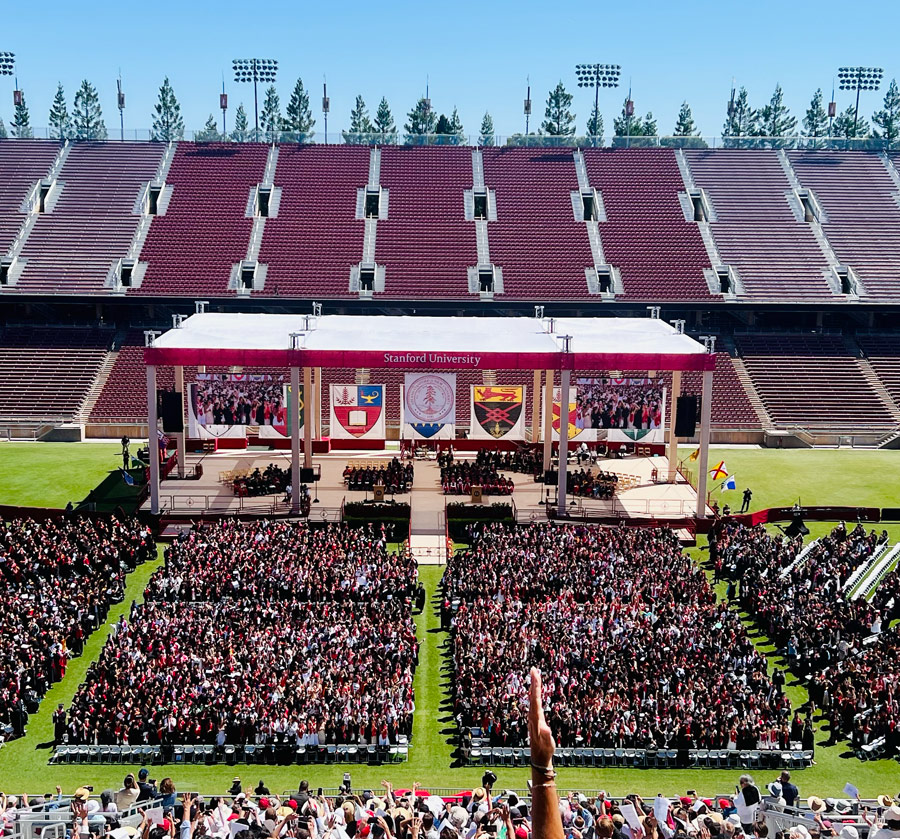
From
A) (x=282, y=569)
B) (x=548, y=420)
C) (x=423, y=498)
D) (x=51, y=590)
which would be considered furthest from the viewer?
(x=548, y=420)

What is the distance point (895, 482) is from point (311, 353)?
2513 cm

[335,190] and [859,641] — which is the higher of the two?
[335,190]

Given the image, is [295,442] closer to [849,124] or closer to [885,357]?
[885,357]

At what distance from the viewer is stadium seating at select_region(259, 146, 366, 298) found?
64438 millimetres

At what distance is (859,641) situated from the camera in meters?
26.7

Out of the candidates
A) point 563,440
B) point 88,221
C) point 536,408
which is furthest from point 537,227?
point 563,440

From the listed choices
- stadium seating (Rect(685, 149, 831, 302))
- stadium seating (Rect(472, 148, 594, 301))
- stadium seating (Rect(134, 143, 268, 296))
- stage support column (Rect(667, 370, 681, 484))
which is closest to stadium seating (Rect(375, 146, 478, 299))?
stadium seating (Rect(472, 148, 594, 301))

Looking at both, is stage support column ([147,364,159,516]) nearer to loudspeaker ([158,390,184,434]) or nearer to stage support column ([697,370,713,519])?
loudspeaker ([158,390,184,434])

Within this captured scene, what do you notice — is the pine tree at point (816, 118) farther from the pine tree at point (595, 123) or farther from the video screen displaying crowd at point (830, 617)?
the video screen displaying crowd at point (830, 617)

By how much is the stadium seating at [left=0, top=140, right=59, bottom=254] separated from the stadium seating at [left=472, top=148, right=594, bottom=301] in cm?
2837

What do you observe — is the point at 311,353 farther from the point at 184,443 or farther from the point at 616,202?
the point at 616,202

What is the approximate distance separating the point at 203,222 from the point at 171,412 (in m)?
31.1

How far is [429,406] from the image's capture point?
39.8 m

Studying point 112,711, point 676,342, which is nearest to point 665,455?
point 676,342
